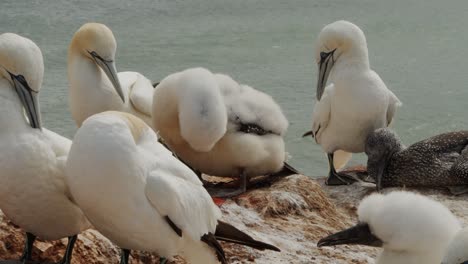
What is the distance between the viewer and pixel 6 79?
436 centimetres

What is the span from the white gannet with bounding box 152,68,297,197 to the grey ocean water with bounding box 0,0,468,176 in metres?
2.66

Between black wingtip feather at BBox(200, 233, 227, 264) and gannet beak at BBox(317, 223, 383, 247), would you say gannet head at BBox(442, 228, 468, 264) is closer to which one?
gannet beak at BBox(317, 223, 383, 247)

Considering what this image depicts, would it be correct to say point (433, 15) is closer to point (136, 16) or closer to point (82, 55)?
point (136, 16)

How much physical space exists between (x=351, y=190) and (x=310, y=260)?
2.02 m

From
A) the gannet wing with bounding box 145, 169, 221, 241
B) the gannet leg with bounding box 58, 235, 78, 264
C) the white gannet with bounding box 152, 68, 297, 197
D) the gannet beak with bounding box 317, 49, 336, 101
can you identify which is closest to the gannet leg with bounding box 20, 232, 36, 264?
the gannet leg with bounding box 58, 235, 78, 264

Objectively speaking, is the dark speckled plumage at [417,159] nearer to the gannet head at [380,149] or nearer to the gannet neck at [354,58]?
the gannet head at [380,149]

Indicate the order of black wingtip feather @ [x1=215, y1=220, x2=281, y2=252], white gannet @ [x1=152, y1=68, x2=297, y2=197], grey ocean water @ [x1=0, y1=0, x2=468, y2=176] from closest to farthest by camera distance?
black wingtip feather @ [x1=215, y1=220, x2=281, y2=252], white gannet @ [x1=152, y1=68, x2=297, y2=197], grey ocean water @ [x1=0, y1=0, x2=468, y2=176]

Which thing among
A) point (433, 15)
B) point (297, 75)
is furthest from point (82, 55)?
point (433, 15)

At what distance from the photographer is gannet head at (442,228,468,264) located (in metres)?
3.64

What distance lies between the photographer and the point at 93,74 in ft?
19.6

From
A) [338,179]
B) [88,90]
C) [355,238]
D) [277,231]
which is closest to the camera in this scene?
[355,238]

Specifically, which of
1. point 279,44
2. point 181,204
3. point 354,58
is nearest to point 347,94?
point 354,58

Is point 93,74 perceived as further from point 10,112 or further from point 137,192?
point 137,192

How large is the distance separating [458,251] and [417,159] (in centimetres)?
331
